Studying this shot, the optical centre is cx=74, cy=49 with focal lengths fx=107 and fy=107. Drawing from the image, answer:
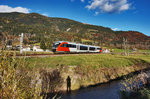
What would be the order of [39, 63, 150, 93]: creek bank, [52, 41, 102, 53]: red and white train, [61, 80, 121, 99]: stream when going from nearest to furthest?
[61, 80, 121, 99]: stream < [39, 63, 150, 93]: creek bank < [52, 41, 102, 53]: red and white train

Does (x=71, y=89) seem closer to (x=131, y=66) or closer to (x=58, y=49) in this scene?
(x=58, y=49)

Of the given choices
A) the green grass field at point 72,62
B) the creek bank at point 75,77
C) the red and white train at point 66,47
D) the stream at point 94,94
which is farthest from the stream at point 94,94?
the red and white train at point 66,47

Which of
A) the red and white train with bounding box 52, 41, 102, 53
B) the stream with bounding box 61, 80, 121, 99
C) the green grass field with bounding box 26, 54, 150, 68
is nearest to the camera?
the stream with bounding box 61, 80, 121, 99

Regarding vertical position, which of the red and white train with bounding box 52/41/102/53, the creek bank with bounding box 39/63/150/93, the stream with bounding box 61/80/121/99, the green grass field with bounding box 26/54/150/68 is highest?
the red and white train with bounding box 52/41/102/53

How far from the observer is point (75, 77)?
15.2m

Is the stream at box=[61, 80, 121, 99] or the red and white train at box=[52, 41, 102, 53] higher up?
the red and white train at box=[52, 41, 102, 53]

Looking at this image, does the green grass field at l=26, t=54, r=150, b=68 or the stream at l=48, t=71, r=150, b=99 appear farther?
the green grass field at l=26, t=54, r=150, b=68

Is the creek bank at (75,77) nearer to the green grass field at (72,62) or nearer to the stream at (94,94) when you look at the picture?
the stream at (94,94)

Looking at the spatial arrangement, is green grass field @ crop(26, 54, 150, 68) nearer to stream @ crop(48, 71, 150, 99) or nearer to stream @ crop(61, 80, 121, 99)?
stream @ crop(48, 71, 150, 99)

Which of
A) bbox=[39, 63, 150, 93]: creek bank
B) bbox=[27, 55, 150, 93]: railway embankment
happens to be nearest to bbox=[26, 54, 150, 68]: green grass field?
bbox=[27, 55, 150, 93]: railway embankment

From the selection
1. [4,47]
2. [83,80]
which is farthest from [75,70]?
[4,47]

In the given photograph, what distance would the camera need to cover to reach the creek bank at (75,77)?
13254 mm

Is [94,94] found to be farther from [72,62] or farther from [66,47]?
[66,47]

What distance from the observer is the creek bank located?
13.3m
